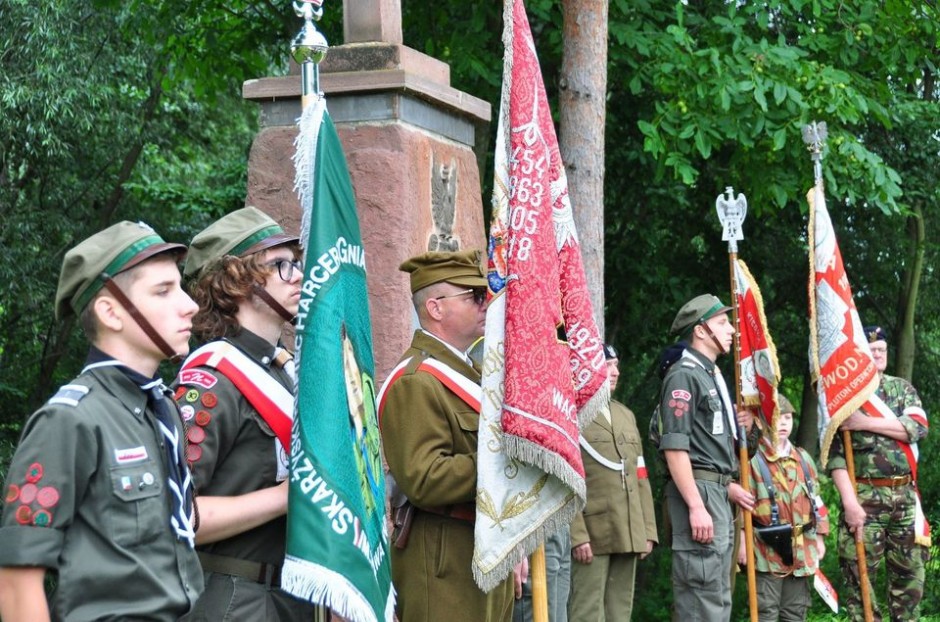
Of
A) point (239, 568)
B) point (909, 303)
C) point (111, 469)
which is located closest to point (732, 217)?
point (239, 568)

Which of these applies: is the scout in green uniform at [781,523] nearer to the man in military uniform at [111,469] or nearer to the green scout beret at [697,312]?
the green scout beret at [697,312]

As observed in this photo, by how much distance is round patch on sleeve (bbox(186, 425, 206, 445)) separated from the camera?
3188 mm

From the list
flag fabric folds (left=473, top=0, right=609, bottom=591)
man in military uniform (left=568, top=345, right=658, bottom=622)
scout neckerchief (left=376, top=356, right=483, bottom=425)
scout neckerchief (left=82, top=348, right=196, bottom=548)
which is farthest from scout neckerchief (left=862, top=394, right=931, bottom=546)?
scout neckerchief (left=82, top=348, right=196, bottom=548)

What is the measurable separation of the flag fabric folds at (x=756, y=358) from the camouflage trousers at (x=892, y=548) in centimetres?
98

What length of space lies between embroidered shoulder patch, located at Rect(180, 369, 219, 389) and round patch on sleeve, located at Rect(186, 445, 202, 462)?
17 cm

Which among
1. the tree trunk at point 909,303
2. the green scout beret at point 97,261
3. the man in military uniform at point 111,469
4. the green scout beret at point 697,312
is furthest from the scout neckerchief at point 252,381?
the tree trunk at point 909,303

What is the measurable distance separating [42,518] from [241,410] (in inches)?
32.7

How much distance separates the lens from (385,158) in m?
4.96

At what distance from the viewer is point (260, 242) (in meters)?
3.55

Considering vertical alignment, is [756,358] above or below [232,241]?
below

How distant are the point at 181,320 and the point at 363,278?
86 centimetres

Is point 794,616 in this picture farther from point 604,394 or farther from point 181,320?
point 181,320

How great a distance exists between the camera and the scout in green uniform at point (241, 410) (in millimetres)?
3205

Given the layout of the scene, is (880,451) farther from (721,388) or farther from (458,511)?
(458,511)
